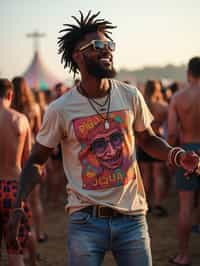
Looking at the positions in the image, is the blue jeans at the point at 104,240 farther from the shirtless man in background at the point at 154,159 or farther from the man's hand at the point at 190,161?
the shirtless man in background at the point at 154,159

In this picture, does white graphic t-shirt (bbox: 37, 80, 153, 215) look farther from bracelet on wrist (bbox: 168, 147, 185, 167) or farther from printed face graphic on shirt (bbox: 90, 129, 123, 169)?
bracelet on wrist (bbox: 168, 147, 185, 167)

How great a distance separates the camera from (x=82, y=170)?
126 inches

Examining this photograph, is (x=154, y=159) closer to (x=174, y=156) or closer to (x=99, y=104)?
(x=174, y=156)

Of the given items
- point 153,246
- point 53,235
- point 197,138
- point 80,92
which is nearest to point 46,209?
point 53,235

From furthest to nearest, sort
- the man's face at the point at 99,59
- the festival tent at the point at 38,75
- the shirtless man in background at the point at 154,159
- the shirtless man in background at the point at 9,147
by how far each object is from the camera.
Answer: the festival tent at the point at 38,75 → the shirtless man in background at the point at 154,159 → the shirtless man in background at the point at 9,147 → the man's face at the point at 99,59

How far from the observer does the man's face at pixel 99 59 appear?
325 centimetres

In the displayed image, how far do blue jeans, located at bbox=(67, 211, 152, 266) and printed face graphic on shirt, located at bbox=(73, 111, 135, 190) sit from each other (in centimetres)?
20

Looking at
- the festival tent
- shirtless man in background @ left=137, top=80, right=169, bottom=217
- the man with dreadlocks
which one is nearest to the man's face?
the man with dreadlocks

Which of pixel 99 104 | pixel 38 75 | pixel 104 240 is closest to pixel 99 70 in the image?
pixel 99 104

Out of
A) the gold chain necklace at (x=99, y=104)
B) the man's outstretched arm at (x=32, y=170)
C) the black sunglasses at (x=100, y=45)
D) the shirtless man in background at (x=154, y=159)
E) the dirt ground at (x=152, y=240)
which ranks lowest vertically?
the dirt ground at (x=152, y=240)

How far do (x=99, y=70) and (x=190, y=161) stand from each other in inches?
29.6

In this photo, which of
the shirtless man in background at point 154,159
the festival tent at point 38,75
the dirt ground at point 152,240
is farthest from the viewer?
the festival tent at point 38,75

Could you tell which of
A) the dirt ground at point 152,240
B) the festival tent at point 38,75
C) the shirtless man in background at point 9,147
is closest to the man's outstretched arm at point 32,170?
the shirtless man in background at point 9,147

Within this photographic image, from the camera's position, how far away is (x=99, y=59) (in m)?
3.28
